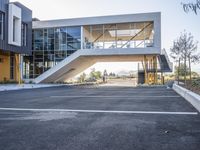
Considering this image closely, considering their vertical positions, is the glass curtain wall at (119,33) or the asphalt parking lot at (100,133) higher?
the glass curtain wall at (119,33)

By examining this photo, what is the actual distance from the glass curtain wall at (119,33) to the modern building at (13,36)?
7.82m

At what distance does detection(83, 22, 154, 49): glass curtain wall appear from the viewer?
106 ft

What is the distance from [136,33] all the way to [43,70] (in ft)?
46.5

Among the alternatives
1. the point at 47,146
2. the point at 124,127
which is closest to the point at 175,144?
the point at 124,127

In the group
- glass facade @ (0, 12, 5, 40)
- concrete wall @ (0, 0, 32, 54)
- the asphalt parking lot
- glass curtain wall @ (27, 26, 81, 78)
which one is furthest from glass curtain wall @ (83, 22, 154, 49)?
the asphalt parking lot

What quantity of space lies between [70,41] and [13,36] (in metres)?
7.26

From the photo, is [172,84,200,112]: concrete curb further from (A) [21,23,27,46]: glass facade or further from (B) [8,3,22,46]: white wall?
(A) [21,23,27,46]: glass facade

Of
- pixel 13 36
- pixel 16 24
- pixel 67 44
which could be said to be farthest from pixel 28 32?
pixel 67 44

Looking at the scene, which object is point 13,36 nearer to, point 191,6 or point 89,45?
point 89,45

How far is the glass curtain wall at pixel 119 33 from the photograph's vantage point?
32250 millimetres

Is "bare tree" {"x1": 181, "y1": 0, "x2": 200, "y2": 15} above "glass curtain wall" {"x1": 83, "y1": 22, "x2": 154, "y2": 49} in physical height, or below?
below

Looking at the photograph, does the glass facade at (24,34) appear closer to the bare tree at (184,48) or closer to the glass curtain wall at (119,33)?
the glass curtain wall at (119,33)

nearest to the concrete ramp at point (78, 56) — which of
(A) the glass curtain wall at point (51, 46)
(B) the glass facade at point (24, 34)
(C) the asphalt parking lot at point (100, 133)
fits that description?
(A) the glass curtain wall at point (51, 46)

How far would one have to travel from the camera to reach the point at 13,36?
103 feet
